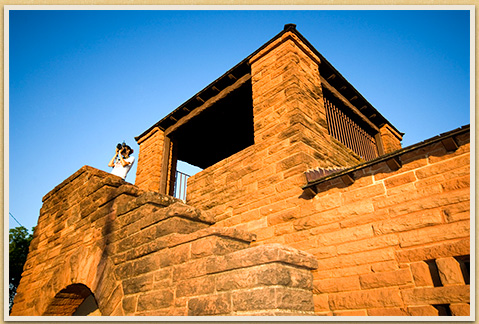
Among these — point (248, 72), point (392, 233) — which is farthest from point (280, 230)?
point (248, 72)

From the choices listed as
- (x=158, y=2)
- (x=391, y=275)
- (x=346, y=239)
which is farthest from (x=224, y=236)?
(x=158, y=2)

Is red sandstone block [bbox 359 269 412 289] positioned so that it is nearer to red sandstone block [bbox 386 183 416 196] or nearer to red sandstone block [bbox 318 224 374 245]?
red sandstone block [bbox 318 224 374 245]

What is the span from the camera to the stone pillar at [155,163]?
8773 mm

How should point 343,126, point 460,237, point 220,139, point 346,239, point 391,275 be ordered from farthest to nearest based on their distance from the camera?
point 220,139 < point 343,126 < point 346,239 < point 391,275 < point 460,237

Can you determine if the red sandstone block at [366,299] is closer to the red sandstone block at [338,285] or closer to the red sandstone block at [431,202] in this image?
the red sandstone block at [338,285]

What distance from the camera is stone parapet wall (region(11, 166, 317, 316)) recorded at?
2650mm

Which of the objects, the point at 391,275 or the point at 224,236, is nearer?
the point at 224,236

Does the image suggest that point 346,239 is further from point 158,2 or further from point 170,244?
point 158,2

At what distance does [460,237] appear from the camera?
3105 mm

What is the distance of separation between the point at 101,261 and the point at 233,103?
5.48 metres

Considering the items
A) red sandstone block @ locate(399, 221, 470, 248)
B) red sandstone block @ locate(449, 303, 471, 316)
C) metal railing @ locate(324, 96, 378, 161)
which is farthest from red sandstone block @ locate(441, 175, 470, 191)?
metal railing @ locate(324, 96, 378, 161)

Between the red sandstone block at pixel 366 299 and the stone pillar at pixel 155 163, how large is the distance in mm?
6157

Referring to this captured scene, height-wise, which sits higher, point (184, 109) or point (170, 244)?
point (184, 109)

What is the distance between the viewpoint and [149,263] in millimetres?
3602
